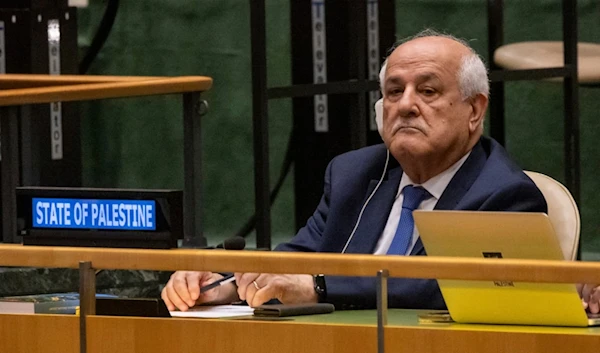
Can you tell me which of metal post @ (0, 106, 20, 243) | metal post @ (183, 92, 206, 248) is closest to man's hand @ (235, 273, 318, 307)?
metal post @ (183, 92, 206, 248)

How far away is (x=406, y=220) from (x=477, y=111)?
0.34 m

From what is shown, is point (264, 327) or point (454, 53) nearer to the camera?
point (264, 327)

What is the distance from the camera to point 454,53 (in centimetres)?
311

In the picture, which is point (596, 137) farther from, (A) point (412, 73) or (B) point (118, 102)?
(A) point (412, 73)

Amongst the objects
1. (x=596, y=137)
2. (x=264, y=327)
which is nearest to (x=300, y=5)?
(x=596, y=137)

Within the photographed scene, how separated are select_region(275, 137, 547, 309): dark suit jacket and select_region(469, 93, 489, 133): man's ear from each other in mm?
46

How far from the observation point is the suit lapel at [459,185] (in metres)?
2.97

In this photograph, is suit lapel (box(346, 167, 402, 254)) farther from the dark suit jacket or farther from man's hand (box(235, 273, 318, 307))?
man's hand (box(235, 273, 318, 307))

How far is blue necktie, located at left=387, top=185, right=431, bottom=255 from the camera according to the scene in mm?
3002

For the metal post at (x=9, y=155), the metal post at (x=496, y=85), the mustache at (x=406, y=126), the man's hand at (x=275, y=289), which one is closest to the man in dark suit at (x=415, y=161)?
the mustache at (x=406, y=126)

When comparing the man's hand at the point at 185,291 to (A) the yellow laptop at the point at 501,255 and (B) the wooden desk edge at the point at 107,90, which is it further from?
(B) the wooden desk edge at the point at 107,90

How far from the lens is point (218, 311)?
2707mm

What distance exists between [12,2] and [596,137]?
120 inches

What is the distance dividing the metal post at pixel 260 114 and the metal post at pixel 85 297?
3.20m
